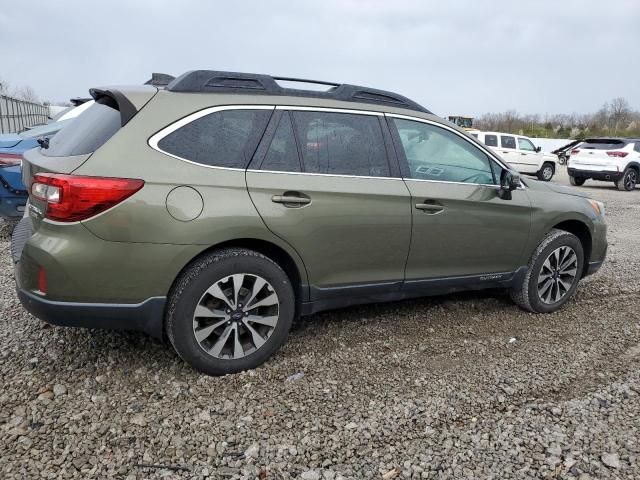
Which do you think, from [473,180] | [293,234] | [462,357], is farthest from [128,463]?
[473,180]

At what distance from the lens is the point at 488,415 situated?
2805mm

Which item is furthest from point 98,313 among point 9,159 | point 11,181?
point 9,159

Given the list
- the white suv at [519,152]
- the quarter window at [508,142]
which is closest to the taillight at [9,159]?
the white suv at [519,152]

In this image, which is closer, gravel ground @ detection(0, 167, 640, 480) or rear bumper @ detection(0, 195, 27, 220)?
gravel ground @ detection(0, 167, 640, 480)

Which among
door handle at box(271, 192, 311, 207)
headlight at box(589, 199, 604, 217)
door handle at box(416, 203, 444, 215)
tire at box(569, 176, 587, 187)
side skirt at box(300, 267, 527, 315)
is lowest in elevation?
tire at box(569, 176, 587, 187)

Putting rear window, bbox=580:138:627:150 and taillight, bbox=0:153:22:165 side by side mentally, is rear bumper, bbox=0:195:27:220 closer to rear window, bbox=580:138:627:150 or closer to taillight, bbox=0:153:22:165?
taillight, bbox=0:153:22:165

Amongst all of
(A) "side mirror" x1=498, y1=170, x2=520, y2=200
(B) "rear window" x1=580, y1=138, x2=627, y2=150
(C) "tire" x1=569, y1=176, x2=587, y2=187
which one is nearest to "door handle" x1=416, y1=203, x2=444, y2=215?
(A) "side mirror" x1=498, y1=170, x2=520, y2=200

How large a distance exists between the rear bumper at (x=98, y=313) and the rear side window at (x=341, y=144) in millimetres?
1202

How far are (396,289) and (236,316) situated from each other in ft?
3.79

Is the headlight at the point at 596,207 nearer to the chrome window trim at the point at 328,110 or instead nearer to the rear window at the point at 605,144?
the chrome window trim at the point at 328,110

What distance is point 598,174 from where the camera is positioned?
16.6 meters

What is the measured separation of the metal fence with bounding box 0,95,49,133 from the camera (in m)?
16.5

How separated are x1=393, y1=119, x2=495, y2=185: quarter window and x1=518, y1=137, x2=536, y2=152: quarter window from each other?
18.2m

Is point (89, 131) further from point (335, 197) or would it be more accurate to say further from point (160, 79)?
point (335, 197)
